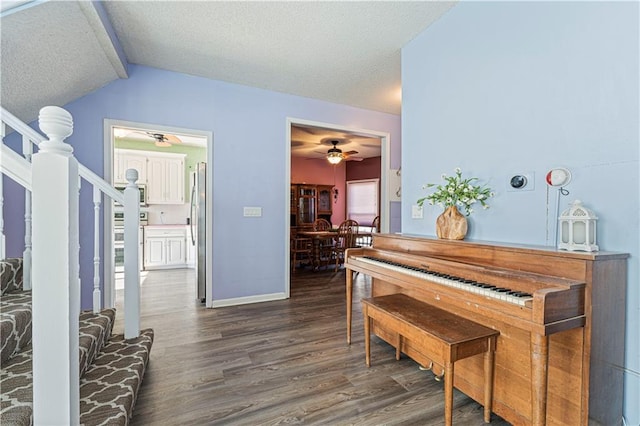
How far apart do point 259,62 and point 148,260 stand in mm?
4197

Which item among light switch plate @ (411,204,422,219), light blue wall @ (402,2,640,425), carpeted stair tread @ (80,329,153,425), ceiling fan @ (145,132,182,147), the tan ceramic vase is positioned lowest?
carpeted stair tread @ (80,329,153,425)

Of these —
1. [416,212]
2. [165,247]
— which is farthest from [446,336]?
[165,247]

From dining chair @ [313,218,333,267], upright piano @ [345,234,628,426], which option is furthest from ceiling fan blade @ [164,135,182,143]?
upright piano @ [345,234,628,426]

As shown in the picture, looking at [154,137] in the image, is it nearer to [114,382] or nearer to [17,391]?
[114,382]

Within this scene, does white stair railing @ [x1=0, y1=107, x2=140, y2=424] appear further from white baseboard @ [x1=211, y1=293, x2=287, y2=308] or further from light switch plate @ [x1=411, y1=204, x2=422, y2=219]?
white baseboard @ [x1=211, y1=293, x2=287, y2=308]

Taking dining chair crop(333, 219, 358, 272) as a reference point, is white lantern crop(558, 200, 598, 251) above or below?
above

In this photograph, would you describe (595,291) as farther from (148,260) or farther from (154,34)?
(148,260)

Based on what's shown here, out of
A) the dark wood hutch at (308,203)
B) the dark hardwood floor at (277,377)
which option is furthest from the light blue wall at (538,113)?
the dark wood hutch at (308,203)

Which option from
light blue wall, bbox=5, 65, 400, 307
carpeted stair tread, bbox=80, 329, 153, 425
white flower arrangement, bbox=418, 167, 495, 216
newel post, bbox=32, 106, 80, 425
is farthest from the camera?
light blue wall, bbox=5, 65, 400, 307

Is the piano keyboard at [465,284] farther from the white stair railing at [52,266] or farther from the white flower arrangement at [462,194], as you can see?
the white stair railing at [52,266]

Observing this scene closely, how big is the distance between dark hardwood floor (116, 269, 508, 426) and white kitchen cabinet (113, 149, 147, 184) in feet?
11.2

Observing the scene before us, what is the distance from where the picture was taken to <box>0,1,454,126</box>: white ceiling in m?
1.96

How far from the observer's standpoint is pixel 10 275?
180 centimetres

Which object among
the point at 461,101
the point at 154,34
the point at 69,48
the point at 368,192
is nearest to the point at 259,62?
the point at 154,34
